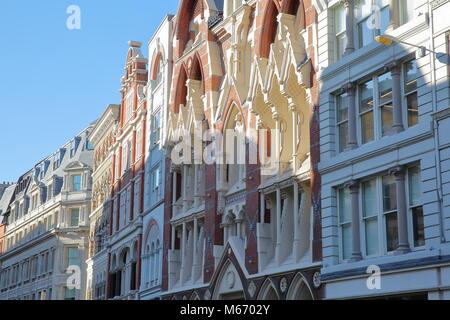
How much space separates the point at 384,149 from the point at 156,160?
2454 cm

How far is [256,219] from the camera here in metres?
35.2

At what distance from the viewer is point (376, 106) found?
2764 cm

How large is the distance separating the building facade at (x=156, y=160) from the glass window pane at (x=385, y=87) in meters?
21.3

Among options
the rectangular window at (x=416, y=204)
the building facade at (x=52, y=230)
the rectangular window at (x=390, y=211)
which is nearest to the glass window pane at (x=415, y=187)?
the rectangular window at (x=416, y=204)

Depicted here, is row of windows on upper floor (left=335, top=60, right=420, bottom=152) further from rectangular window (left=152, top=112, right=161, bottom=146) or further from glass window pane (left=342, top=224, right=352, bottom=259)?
rectangular window (left=152, top=112, right=161, bottom=146)

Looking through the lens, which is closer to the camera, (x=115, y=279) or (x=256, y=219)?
(x=256, y=219)

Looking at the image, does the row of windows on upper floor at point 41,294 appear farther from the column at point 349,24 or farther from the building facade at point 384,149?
the column at point 349,24

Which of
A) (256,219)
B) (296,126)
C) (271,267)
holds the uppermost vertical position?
(296,126)

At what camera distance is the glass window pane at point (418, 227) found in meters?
25.1
